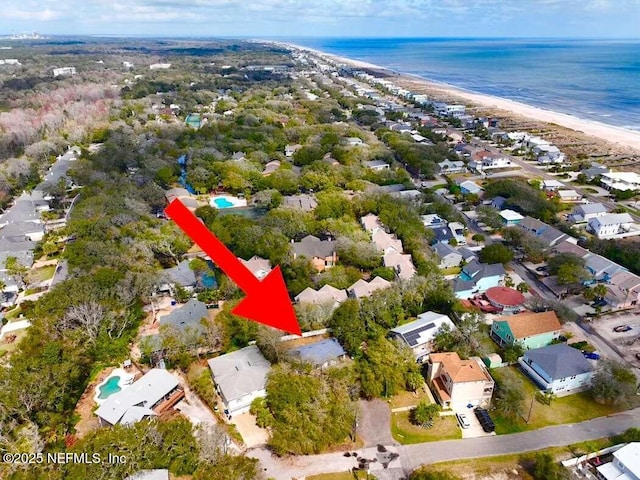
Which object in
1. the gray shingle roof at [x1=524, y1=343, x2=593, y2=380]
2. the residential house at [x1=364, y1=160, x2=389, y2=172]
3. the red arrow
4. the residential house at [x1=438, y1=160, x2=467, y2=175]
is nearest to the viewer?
the red arrow

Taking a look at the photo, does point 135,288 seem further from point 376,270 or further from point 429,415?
point 429,415

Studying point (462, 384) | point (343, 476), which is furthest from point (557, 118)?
point (343, 476)

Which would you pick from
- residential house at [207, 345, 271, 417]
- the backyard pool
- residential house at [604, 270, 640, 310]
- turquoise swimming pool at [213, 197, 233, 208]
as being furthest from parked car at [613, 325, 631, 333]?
turquoise swimming pool at [213, 197, 233, 208]

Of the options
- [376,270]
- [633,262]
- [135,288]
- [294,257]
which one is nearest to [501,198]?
[633,262]

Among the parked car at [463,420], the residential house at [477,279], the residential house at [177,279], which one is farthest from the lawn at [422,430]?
the residential house at [177,279]

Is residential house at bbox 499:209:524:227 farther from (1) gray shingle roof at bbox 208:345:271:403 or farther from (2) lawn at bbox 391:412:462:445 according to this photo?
(1) gray shingle roof at bbox 208:345:271:403

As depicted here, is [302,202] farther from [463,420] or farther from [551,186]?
[551,186]

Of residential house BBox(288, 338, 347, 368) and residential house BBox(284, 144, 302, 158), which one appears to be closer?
residential house BBox(288, 338, 347, 368)
